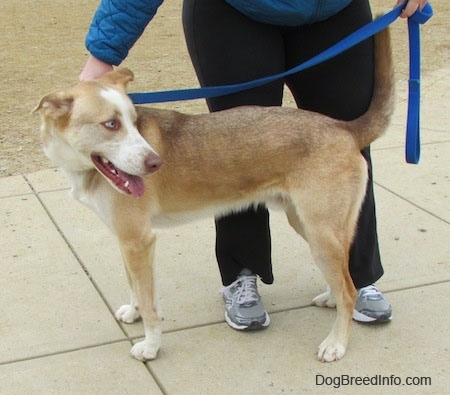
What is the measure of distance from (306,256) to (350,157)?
127 centimetres

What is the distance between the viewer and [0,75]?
9.66m

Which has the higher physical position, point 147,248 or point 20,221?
point 147,248

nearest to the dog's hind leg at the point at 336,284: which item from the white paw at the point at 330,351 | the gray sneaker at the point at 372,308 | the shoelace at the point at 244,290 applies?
the white paw at the point at 330,351

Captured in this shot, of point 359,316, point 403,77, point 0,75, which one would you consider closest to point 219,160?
point 359,316

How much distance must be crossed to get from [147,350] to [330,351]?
0.88 m

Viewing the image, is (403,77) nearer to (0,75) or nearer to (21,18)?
(0,75)

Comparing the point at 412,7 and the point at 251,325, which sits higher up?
the point at 412,7

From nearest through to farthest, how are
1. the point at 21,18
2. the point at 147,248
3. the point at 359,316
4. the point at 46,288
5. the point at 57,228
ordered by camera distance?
the point at 147,248
the point at 359,316
the point at 46,288
the point at 57,228
the point at 21,18

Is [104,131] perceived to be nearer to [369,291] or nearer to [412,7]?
[412,7]

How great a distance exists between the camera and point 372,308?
3.93m

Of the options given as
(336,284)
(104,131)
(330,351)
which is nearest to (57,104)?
(104,131)

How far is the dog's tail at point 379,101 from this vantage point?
3.66 metres

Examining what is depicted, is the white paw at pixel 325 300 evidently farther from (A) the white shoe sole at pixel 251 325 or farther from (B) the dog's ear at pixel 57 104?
(B) the dog's ear at pixel 57 104

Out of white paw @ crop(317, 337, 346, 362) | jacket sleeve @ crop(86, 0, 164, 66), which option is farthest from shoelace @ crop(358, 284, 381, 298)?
jacket sleeve @ crop(86, 0, 164, 66)
